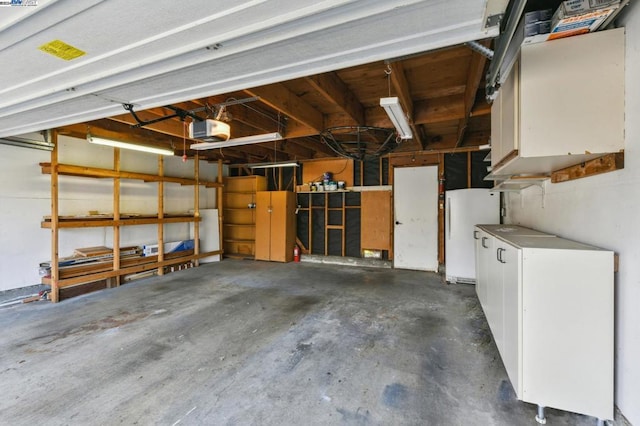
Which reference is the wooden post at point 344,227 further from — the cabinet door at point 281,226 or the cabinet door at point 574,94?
the cabinet door at point 574,94

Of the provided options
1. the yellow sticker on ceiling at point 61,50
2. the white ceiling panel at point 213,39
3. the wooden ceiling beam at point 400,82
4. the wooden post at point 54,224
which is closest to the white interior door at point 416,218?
the wooden ceiling beam at point 400,82

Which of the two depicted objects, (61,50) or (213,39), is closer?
(213,39)

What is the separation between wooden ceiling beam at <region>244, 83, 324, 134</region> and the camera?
257cm

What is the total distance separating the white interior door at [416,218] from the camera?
17.2 feet

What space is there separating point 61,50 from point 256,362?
2.23m

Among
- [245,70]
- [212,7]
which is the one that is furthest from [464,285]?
[212,7]

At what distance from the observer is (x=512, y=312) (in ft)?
5.50

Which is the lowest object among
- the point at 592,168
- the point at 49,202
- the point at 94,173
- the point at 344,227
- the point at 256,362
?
the point at 256,362

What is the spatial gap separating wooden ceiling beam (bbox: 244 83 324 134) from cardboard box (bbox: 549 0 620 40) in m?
2.04

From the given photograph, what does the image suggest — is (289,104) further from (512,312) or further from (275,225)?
(275,225)

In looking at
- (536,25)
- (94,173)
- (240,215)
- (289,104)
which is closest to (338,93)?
(289,104)

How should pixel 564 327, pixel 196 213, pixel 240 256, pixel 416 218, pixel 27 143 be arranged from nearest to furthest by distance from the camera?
1. pixel 564 327
2. pixel 27 143
3. pixel 416 218
4. pixel 196 213
5. pixel 240 256

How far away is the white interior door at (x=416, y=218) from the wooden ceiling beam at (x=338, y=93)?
2.29m

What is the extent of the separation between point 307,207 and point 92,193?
394 centimetres
